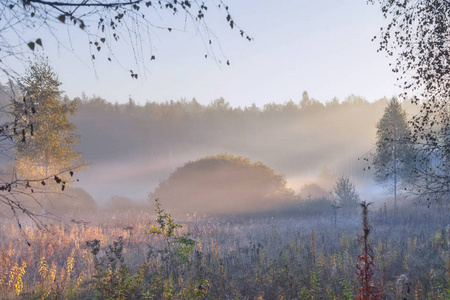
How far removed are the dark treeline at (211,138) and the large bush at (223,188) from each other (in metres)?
34.1

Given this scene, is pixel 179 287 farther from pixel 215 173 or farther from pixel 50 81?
pixel 215 173

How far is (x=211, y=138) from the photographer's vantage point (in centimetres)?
9669

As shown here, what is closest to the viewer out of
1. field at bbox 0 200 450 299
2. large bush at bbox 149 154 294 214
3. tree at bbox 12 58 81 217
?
field at bbox 0 200 450 299

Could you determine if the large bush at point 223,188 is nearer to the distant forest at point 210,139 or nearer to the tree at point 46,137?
the tree at point 46,137

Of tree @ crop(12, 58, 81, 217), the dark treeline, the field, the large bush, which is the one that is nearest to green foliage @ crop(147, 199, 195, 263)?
the field

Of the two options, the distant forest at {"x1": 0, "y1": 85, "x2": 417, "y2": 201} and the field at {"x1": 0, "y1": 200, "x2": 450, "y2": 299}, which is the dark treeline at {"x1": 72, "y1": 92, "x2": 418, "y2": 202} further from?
the field at {"x1": 0, "y1": 200, "x2": 450, "y2": 299}

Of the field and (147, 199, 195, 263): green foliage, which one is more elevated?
(147, 199, 195, 263): green foliage

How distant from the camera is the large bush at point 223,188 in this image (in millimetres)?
26031

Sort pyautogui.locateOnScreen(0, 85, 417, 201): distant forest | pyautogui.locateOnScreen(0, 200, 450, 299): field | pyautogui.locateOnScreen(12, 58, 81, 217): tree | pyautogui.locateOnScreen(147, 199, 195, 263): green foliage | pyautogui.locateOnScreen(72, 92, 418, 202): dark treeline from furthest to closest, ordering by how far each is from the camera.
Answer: pyautogui.locateOnScreen(72, 92, 418, 202): dark treeline, pyautogui.locateOnScreen(0, 85, 417, 201): distant forest, pyautogui.locateOnScreen(12, 58, 81, 217): tree, pyautogui.locateOnScreen(147, 199, 195, 263): green foliage, pyautogui.locateOnScreen(0, 200, 450, 299): field

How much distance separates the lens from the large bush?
2603 centimetres

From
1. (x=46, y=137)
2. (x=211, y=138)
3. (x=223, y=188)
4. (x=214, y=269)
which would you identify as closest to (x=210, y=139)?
(x=211, y=138)

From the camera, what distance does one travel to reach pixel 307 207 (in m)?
26.3

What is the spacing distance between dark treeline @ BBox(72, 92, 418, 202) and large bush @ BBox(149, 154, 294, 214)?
34113mm

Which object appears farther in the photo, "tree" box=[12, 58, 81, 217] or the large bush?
the large bush
